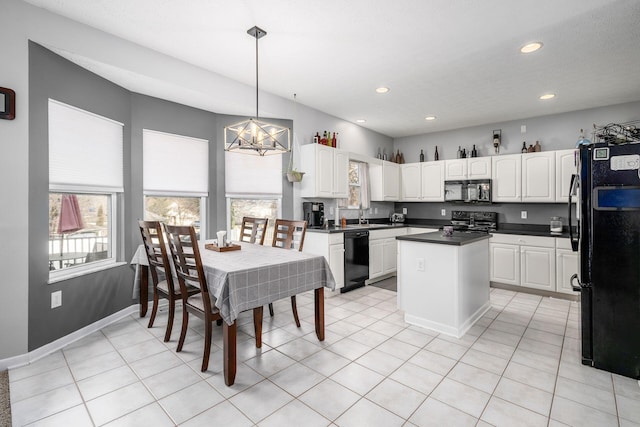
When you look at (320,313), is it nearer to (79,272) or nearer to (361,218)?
(79,272)

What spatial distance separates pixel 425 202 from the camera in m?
6.04

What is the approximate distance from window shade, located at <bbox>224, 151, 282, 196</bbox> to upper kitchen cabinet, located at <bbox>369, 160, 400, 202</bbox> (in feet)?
6.68

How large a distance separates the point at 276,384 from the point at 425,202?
482 centimetres

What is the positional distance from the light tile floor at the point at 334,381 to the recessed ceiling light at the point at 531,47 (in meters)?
2.66

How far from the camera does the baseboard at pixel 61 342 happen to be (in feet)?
7.49

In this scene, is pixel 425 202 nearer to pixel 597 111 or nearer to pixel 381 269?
pixel 381 269

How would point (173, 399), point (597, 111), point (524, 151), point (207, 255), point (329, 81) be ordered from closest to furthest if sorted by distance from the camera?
point (173, 399) → point (207, 255) → point (329, 81) → point (597, 111) → point (524, 151)

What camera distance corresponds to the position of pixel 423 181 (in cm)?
573

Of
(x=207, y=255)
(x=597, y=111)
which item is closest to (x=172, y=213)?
(x=207, y=255)

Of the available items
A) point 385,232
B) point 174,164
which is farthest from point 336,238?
point 174,164

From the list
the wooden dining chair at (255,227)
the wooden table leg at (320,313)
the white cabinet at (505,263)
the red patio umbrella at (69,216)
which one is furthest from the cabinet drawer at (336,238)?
the red patio umbrella at (69,216)

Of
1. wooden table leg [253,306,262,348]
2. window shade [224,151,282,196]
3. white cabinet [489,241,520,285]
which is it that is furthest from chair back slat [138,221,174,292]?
white cabinet [489,241,520,285]

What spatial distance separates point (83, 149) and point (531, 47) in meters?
4.25

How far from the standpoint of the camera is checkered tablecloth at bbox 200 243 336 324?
2.04m
